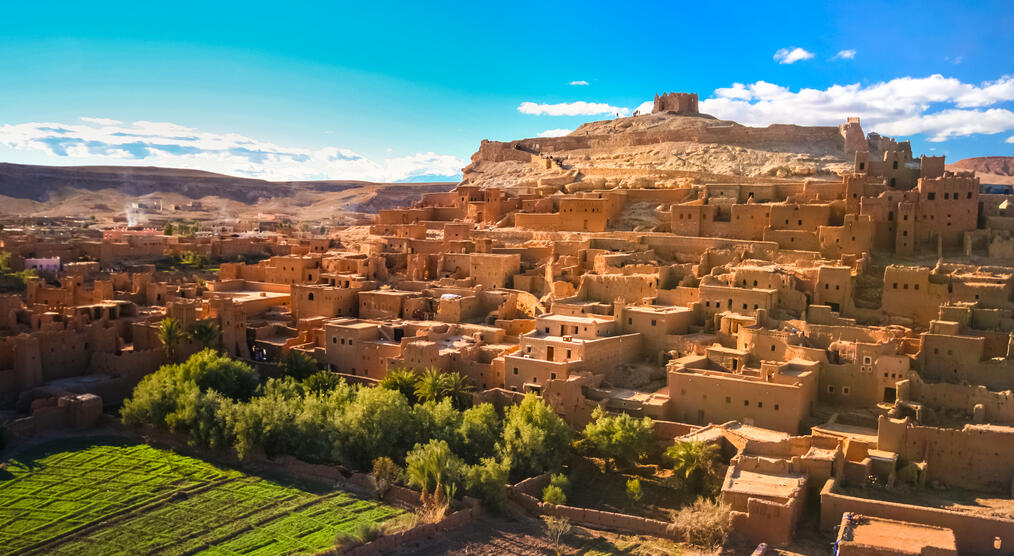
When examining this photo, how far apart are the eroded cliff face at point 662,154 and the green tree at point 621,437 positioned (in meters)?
17.9

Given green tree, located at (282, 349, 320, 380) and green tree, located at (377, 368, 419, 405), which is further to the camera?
green tree, located at (282, 349, 320, 380)

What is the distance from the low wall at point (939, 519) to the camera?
661 inches

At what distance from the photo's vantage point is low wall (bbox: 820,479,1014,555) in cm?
1678

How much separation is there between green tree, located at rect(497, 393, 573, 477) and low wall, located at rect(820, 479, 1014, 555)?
6.44m

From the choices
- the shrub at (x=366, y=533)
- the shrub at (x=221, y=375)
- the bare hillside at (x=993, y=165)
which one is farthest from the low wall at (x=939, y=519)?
the bare hillside at (x=993, y=165)

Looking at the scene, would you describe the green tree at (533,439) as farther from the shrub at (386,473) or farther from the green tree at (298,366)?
the green tree at (298,366)

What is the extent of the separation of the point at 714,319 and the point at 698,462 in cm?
647

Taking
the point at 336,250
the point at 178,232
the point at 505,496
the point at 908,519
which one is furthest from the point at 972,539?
the point at 178,232

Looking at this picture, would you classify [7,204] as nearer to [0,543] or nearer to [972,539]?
[0,543]

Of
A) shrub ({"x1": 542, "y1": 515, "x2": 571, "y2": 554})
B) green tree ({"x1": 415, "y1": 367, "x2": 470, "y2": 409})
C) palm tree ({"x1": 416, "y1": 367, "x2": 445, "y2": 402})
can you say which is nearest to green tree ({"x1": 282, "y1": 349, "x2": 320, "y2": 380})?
green tree ({"x1": 415, "y1": 367, "x2": 470, "y2": 409})

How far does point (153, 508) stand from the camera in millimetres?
20219

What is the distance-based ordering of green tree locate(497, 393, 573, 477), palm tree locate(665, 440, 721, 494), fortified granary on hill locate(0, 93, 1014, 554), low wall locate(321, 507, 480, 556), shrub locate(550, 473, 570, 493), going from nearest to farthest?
1. low wall locate(321, 507, 480, 556)
2. fortified granary on hill locate(0, 93, 1014, 554)
3. palm tree locate(665, 440, 721, 494)
4. shrub locate(550, 473, 570, 493)
5. green tree locate(497, 393, 573, 477)

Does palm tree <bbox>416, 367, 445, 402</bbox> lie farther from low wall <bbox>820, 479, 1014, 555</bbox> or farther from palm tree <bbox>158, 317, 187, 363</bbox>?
low wall <bbox>820, 479, 1014, 555</bbox>

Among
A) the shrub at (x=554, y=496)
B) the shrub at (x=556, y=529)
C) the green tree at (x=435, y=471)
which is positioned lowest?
the shrub at (x=556, y=529)
